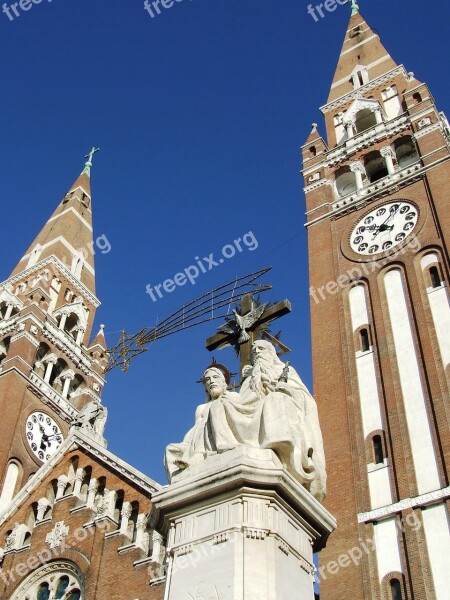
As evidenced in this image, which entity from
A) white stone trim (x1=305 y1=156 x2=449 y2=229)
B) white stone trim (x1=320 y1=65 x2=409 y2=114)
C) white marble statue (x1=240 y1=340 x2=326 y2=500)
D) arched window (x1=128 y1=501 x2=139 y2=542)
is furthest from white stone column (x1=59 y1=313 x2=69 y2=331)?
white marble statue (x1=240 y1=340 x2=326 y2=500)

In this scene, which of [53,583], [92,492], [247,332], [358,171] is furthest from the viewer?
[358,171]

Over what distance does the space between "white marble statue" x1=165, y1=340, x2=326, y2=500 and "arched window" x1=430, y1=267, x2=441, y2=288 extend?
51.4 ft

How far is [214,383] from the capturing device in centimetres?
684

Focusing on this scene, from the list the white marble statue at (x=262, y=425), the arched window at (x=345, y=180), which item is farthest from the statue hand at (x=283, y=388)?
the arched window at (x=345, y=180)

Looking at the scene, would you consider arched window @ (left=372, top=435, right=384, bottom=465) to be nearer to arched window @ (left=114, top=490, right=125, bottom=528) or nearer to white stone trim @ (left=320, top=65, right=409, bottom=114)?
arched window @ (left=114, top=490, right=125, bottom=528)

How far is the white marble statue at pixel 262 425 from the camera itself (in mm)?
6031

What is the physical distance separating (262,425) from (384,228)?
1922 cm

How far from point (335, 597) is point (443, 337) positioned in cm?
772

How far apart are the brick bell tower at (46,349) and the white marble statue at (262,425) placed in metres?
16.3

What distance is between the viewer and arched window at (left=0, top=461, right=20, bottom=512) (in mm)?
26891

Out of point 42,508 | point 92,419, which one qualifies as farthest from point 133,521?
point 92,419

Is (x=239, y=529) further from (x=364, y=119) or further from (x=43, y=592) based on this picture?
(x=364, y=119)

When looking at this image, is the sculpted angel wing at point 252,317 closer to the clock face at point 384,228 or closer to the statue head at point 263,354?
the statue head at point 263,354

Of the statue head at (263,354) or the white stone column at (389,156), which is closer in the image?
the statue head at (263,354)
